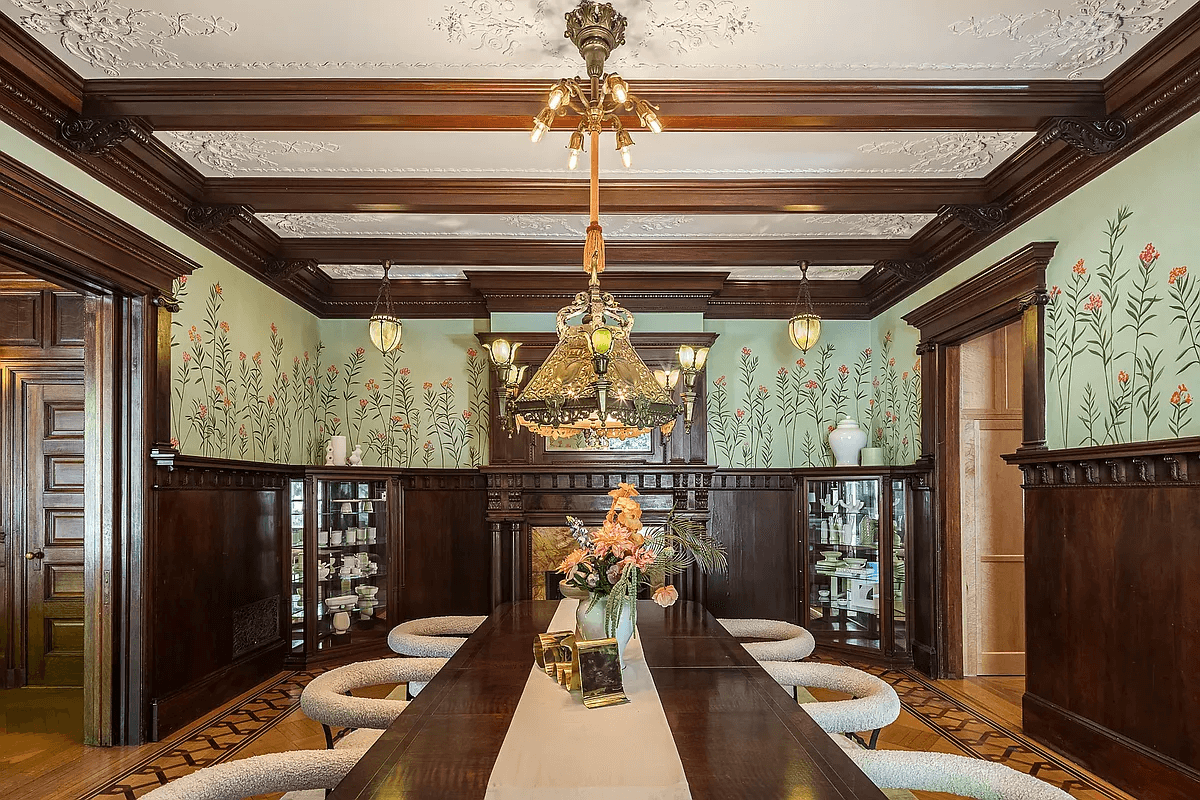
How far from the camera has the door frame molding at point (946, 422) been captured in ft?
17.5

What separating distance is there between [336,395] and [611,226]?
3.08m

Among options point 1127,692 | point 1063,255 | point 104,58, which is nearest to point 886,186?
point 1063,255

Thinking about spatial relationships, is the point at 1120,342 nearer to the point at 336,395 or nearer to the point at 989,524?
the point at 989,524

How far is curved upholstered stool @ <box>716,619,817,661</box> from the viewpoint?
3.82m

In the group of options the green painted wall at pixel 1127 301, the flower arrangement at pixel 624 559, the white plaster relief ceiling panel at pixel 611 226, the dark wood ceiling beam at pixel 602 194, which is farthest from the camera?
the white plaster relief ceiling panel at pixel 611 226

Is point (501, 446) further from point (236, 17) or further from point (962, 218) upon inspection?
point (236, 17)

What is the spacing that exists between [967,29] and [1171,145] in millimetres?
1093

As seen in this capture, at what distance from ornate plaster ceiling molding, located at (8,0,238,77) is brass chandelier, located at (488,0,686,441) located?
1.33 meters

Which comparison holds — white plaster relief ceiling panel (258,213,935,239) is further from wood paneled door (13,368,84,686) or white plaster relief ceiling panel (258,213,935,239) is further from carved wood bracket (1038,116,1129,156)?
wood paneled door (13,368,84,686)

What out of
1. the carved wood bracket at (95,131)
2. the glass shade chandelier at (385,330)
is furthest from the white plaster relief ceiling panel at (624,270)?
the carved wood bracket at (95,131)

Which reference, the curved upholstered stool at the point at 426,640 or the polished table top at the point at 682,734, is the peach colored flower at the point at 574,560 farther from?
the curved upholstered stool at the point at 426,640

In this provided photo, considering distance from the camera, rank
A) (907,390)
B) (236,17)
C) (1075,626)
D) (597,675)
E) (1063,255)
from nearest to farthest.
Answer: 1. (597,675)
2. (236,17)
3. (1075,626)
4. (1063,255)
5. (907,390)

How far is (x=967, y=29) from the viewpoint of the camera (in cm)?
327

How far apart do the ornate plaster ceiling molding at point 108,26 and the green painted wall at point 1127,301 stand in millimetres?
3769
